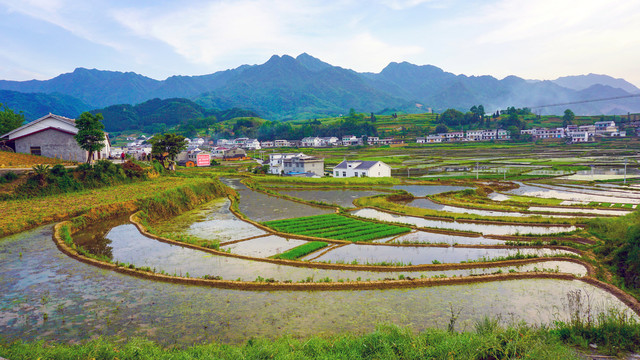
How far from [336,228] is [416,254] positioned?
21.7ft

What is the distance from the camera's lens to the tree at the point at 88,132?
3231 centimetres

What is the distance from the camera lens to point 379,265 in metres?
15.1

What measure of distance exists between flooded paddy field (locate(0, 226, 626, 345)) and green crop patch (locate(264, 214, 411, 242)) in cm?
808

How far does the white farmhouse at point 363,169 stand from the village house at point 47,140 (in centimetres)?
3441

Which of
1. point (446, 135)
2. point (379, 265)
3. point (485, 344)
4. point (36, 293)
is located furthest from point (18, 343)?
point (446, 135)

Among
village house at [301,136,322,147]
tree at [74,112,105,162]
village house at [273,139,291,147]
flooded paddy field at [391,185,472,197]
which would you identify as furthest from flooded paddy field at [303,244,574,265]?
village house at [273,139,291,147]

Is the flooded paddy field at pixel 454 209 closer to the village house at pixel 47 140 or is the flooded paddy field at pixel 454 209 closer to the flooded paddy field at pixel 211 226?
the flooded paddy field at pixel 211 226

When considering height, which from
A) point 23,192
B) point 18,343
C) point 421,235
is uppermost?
point 23,192

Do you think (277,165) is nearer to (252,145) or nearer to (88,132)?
(88,132)

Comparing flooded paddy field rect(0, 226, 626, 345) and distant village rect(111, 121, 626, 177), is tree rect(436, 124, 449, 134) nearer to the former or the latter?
distant village rect(111, 121, 626, 177)

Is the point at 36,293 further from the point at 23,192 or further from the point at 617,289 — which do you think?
the point at 617,289

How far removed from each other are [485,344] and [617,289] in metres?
8.39

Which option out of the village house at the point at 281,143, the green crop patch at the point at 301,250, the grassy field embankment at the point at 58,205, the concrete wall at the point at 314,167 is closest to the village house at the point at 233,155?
the village house at the point at 281,143

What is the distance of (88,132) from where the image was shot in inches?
1277
